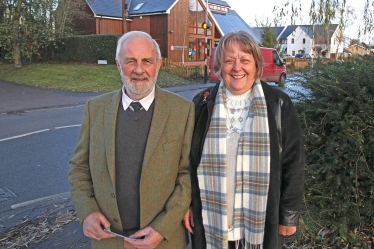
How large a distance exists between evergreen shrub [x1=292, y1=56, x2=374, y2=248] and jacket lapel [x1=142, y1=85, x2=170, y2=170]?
1.58 m

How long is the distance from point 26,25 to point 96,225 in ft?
78.6

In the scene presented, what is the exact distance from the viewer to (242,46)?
2055mm

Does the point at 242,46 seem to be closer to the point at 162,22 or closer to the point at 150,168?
the point at 150,168

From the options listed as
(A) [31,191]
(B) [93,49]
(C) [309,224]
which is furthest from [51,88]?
(C) [309,224]

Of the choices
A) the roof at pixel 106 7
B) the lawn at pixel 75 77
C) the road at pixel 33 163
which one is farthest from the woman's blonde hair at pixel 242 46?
the roof at pixel 106 7

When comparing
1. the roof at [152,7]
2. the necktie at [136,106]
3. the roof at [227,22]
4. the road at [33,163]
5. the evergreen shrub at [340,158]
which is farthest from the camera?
the roof at [227,22]

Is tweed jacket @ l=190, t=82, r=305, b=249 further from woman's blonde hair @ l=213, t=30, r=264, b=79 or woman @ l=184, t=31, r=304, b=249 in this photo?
woman's blonde hair @ l=213, t=30, r=264, b=79

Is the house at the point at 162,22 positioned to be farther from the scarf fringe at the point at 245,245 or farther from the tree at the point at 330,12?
the scarf fringe at the point at 245,245

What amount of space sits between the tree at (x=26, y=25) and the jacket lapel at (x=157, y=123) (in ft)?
77.4

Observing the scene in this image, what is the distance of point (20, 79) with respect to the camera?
66.6 feet

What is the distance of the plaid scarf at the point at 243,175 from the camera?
6.48 feet

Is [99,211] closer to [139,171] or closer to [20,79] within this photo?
[139,171]

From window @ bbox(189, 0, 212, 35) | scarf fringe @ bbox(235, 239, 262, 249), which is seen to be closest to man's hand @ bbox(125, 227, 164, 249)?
scarf fringe @ bbox(235, 239, 262, 249)

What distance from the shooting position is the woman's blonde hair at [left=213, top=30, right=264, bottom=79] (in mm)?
2061
